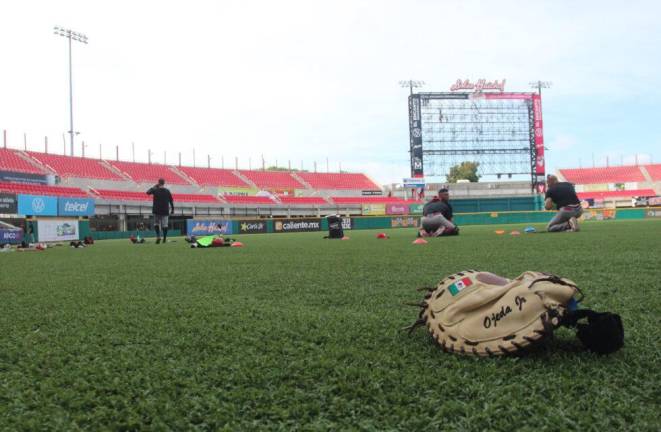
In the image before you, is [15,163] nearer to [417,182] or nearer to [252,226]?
[252,226]

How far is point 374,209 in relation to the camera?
39062 mm

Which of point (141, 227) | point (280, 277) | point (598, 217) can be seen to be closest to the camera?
point (280, 277)

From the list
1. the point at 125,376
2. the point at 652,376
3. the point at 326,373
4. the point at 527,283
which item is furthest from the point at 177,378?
the point at 652,376

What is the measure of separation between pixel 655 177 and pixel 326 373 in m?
56.7

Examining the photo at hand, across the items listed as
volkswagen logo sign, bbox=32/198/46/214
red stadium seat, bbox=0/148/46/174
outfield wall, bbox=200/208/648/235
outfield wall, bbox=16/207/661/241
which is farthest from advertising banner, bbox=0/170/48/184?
outfield wall, bbox=200/208/648/235

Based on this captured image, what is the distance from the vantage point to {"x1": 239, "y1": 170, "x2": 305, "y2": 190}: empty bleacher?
40222 millimetres

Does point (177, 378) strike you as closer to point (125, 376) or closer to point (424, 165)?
point (125, 376)

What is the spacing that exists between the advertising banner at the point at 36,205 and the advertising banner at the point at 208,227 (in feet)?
26.7

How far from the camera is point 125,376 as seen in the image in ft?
4.55

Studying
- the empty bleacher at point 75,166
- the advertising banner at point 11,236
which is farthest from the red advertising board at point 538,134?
the advertising banner at point 11,236

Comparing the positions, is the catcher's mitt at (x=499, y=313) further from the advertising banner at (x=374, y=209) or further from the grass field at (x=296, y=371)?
the advertising banner at (x=374, y=209)

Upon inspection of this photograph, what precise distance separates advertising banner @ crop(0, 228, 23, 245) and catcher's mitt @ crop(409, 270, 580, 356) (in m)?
13.0

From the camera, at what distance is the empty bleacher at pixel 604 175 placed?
1903 inches

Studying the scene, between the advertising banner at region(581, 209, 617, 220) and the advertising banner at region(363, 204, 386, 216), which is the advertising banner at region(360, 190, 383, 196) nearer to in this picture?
the advertising banner at region(363, 204, 386, 216)
